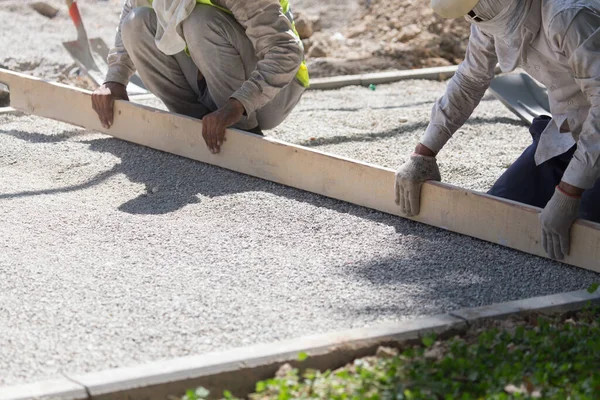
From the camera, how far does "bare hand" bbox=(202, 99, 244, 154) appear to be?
4.39 m

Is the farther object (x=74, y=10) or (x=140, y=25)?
(x=74, y=10)

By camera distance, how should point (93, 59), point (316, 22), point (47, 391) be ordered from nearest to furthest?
point (47, 391) < point (93, 59) < point (316, 22)

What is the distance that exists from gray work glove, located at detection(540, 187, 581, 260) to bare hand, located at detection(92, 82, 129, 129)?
2.53 metres

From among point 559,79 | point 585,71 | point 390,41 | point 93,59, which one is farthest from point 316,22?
point 585,71

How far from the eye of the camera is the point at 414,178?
3.78 meters

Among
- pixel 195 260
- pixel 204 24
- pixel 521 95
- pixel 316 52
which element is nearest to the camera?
pixel 195 260

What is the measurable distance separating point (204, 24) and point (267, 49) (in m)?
0.34

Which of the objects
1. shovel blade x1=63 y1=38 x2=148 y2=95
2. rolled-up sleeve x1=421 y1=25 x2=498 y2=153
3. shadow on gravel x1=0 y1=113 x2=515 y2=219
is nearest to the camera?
rolled-up sleeve x1=421 y1=25 x2=498 y2=153

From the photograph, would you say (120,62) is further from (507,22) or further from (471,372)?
(471,372)

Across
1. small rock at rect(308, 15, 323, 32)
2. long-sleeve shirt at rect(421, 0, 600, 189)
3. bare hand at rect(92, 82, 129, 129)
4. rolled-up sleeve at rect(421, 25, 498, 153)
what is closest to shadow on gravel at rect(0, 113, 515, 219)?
bare hand at rect(92, 82, 129, 129)

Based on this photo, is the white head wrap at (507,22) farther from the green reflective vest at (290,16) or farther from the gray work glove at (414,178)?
the green reflective vest at (290,16)

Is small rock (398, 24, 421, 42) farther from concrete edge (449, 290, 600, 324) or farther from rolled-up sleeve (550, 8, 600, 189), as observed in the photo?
concrete edge (449, 290, 600, 324)

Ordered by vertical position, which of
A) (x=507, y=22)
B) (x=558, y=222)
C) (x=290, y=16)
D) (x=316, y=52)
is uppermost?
(x=507, y=22)

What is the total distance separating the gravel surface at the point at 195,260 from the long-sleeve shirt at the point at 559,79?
1.46ft
